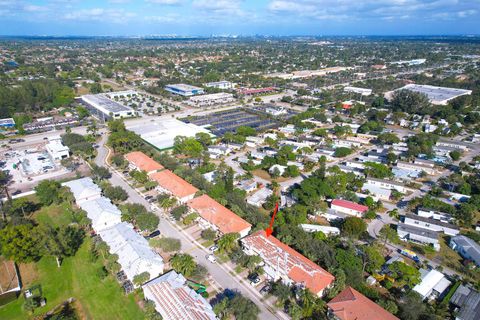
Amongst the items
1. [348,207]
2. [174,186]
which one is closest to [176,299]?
[174,186]

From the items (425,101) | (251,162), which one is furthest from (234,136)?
(425,101)

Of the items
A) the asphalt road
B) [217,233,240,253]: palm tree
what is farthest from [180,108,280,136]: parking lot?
[217,233,240,253]: palm tree

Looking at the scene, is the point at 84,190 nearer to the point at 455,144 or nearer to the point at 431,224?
the point at 431,224

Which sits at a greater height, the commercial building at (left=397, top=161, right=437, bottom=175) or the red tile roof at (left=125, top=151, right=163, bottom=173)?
the red tile roof at (left=125, top=151, right=163, bottom=173)

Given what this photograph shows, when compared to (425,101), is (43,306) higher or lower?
lower

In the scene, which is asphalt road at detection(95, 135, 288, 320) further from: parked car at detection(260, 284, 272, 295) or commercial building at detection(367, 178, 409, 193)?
commercial building at detection(367, 178, 409, 193)

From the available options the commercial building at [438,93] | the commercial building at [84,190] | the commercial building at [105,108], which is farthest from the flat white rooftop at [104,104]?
the commercial building at [438,93]

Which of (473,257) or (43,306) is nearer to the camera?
(43,306)

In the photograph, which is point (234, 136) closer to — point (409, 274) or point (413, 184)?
point (413, 184)
